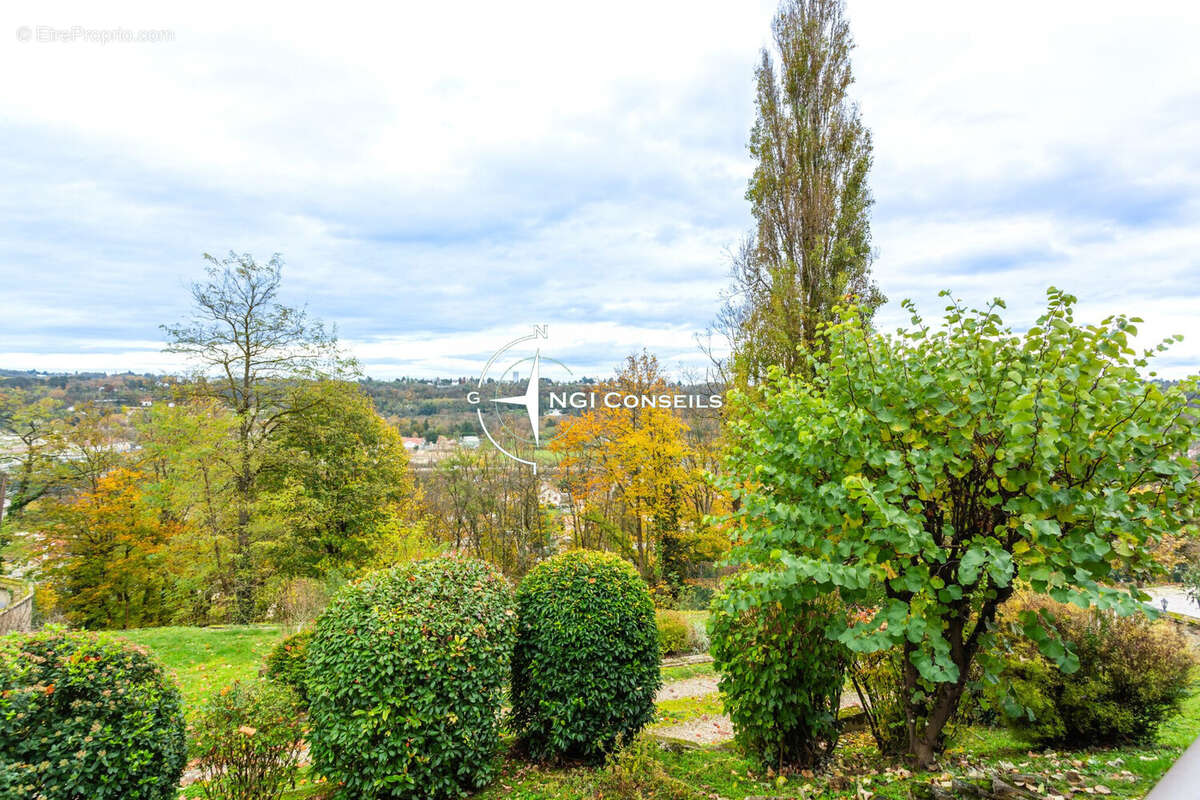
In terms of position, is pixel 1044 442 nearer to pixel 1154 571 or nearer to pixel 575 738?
pixel 1154 571

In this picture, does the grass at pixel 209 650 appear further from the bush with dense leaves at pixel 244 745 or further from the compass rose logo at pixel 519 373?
the compass rose logo at pixel 519 373

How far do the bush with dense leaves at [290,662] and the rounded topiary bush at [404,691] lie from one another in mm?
3095

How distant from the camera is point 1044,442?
2570mm

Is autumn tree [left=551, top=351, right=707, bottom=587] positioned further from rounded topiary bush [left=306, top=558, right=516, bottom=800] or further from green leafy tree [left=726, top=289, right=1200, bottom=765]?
green leafy tree [left=726, top=289, right=1200, bottom=765]

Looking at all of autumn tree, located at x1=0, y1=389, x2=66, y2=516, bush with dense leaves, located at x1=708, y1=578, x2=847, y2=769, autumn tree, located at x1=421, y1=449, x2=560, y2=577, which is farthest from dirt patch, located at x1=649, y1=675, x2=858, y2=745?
autumn tree, located at x1=0, y1=389, x2=66, y2=516

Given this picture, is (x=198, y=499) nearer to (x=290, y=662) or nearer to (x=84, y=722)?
(x=290, y=662)

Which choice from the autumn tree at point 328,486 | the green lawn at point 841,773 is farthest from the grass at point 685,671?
the autumn tree at point 328,486

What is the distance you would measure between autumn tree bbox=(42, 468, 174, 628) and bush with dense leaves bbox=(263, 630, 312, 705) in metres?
12.0

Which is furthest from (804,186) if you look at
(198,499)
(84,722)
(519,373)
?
(198,499)

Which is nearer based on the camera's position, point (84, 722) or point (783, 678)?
point (84, 722)

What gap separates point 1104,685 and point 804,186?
11.1 m

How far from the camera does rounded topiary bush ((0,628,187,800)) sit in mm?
2857

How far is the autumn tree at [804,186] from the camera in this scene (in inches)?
490

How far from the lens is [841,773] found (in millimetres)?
4430
